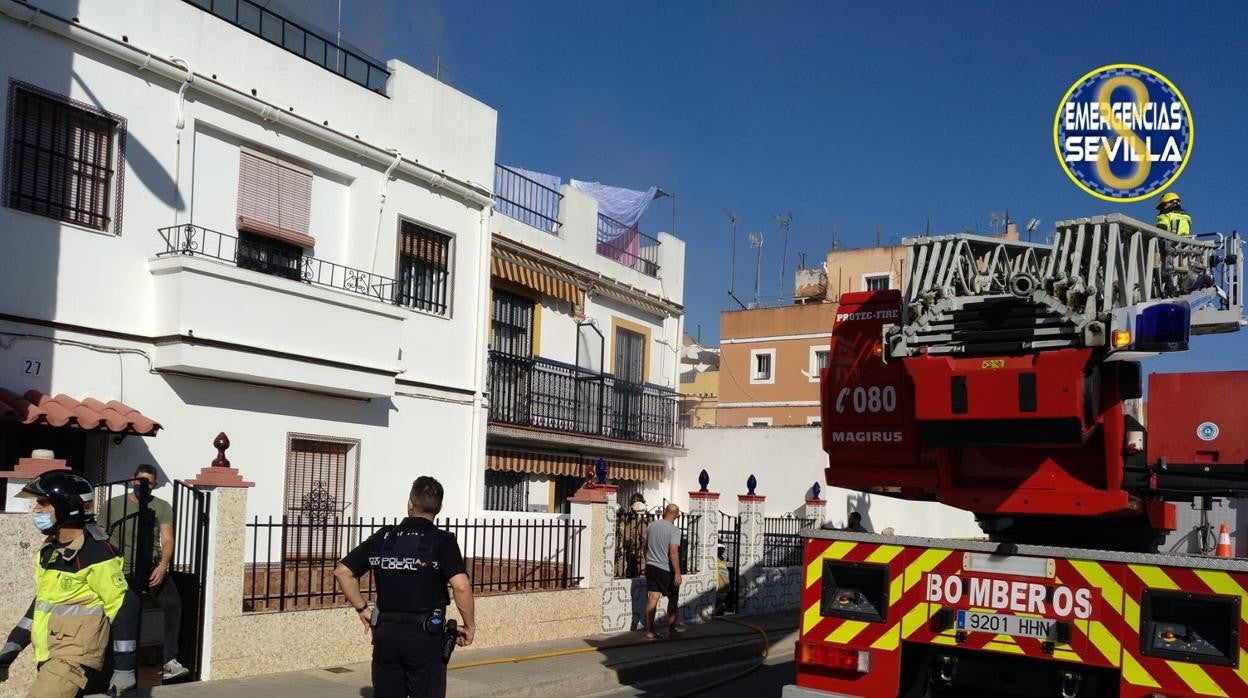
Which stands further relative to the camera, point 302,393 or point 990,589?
point 302,393

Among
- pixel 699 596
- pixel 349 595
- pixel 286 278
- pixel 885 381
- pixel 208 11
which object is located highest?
pixel 208 11

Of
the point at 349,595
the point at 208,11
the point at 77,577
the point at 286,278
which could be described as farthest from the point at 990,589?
the point at 208,11

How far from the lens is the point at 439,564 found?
6.30m

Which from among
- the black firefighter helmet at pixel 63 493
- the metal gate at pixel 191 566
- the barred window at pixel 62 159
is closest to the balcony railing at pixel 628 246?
the barred window at pixel 62 159

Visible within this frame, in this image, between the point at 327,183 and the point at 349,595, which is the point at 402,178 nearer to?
the point at 327,183

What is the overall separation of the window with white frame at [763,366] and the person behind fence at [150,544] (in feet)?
120

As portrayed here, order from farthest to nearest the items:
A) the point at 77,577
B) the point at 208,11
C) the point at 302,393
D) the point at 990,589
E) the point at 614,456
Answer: the point at 614,456
the point at 302,393
the point at 208,11
the point at 990,589
the point at 77,577

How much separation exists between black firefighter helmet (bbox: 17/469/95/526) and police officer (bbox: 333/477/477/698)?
136cm

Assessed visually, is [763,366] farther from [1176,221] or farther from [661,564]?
[1176,221]

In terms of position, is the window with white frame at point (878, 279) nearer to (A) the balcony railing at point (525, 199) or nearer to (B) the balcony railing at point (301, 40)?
(A) the balcony railing at point (525, 199)

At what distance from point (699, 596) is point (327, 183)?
24.7 ft

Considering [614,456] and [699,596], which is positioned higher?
[614,456]

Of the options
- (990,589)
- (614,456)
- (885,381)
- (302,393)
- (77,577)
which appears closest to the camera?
(77,577)

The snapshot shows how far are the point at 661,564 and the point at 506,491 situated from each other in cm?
572
